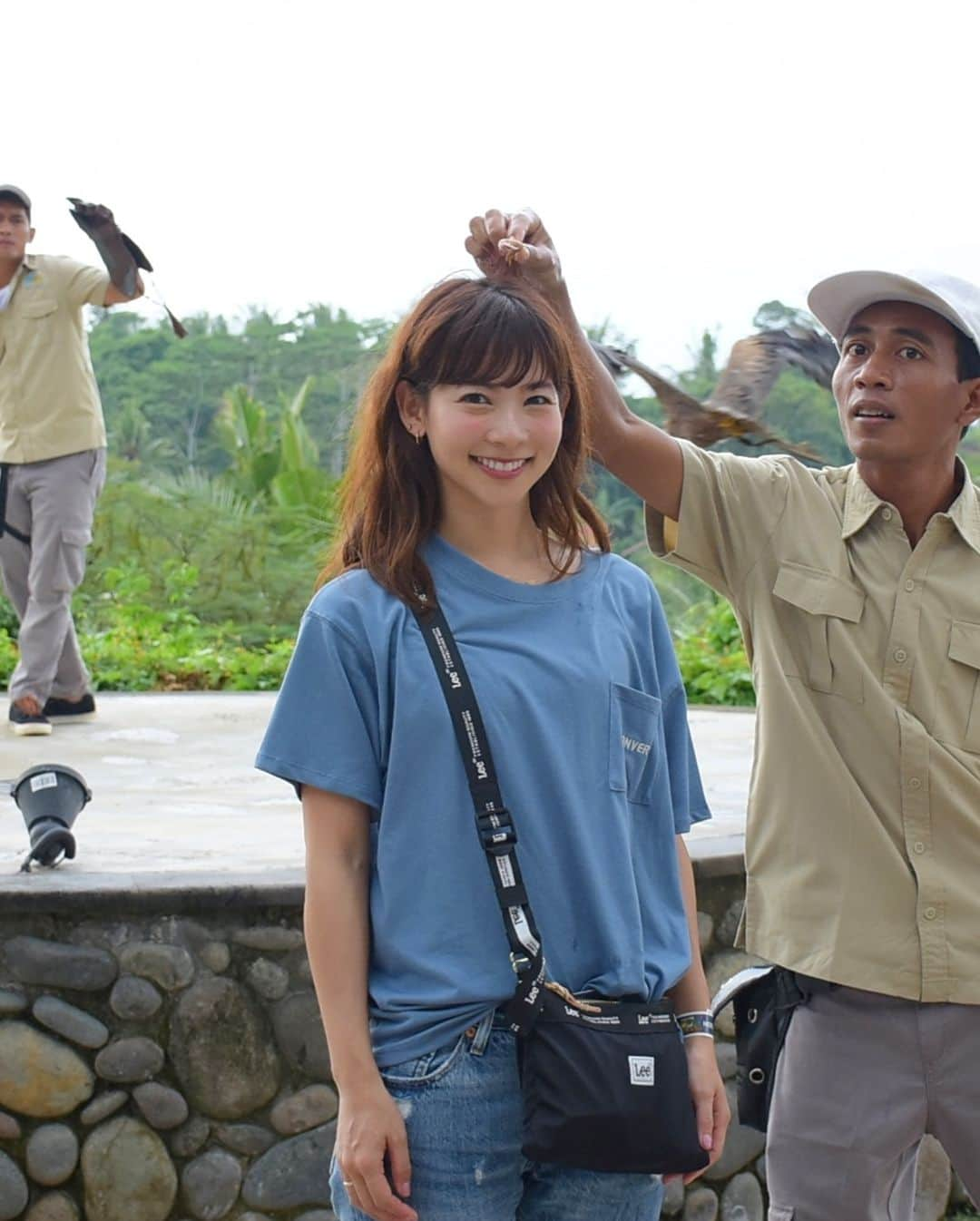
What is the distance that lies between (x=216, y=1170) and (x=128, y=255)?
3.44m

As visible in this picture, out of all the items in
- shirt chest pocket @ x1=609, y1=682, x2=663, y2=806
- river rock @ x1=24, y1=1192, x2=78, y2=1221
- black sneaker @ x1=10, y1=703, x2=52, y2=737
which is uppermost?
shirt chest pocket @ x1=609, y1=682, x2=663, y2=806

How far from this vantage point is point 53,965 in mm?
3402

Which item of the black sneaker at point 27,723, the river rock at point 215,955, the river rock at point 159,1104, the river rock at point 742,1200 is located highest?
the river rock at point 215,955

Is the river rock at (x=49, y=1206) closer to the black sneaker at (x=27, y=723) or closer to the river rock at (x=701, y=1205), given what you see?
the river rock at (x=701, y=1205)

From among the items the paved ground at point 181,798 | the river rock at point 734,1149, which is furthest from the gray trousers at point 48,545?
the river rock at point 734,1149

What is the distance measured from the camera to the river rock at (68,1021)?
3.39 meters

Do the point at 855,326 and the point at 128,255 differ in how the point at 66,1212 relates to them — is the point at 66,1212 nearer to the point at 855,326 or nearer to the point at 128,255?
the point at 855,326

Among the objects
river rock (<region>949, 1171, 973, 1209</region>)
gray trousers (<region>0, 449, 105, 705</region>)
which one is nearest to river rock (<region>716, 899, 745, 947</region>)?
river rock (<region>949, 1171, 973, 1209</region>)

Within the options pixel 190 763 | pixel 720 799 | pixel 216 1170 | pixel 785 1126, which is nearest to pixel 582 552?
pixel 785 1126

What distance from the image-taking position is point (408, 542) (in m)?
2.01

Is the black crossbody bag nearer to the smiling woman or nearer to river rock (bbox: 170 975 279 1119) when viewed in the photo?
the smiling woman

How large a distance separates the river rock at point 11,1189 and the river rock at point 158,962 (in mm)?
443

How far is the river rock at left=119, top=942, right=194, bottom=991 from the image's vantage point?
11.2 ft

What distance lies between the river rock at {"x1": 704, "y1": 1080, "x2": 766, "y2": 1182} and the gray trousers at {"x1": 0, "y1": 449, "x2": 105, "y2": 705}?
3319mm
